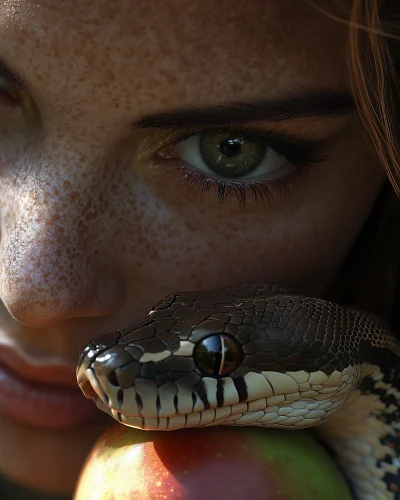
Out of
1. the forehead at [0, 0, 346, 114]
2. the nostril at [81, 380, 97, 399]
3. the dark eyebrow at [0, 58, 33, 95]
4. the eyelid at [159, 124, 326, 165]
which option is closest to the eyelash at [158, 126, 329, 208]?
the eyelid at [159, 124, 326, 165]

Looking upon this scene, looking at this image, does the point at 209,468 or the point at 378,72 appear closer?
the point at 209,468

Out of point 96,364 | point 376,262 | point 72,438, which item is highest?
point 376,262

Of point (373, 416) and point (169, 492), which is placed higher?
point (373, 416)

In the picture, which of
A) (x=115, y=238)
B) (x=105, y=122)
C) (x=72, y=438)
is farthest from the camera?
(x=72, y=438)

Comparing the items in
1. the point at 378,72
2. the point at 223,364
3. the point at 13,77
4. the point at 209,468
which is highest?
the point at 378,72

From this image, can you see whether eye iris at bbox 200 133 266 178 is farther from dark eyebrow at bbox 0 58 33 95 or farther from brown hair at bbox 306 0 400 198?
dark eyebrow at bbox 0 58 33 95

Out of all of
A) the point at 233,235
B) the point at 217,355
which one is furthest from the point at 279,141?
the point at 217,355

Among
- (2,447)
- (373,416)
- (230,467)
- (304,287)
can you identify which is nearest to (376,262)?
(304,287)

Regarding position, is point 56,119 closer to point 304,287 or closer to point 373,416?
point 304,287

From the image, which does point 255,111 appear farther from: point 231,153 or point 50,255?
point 50,255
